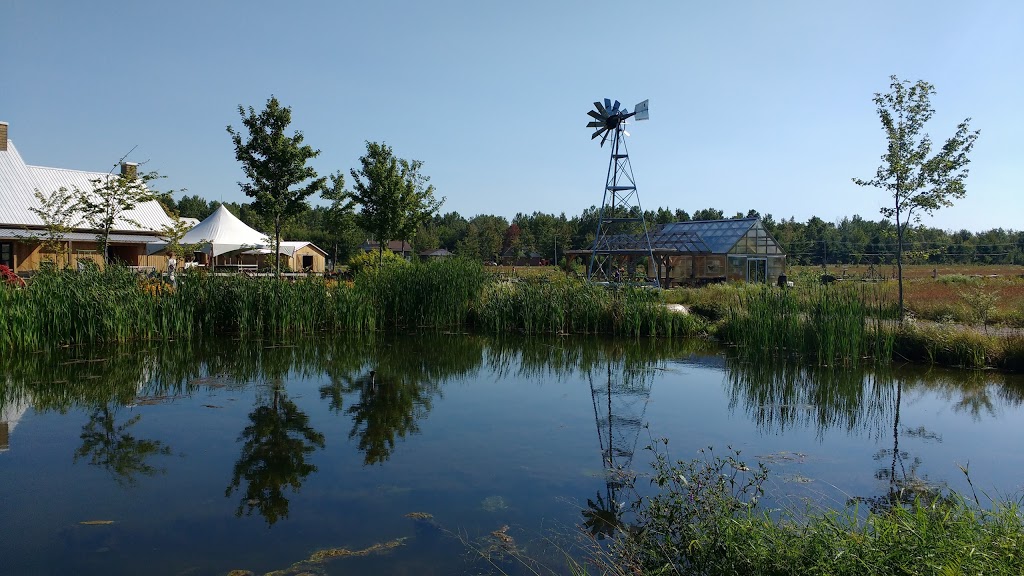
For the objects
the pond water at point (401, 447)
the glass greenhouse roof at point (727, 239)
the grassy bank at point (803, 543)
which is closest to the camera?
the grassy bank at point (803, 543)

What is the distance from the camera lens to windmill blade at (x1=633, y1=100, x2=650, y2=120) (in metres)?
21.6

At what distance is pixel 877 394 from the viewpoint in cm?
888

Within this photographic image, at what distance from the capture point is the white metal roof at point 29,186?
23.9 m

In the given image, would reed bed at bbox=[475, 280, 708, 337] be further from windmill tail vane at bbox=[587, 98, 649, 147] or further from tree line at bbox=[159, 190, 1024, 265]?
tree line at bbox=[159, 190, 1024, 265]

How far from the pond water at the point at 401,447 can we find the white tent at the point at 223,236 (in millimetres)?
11831

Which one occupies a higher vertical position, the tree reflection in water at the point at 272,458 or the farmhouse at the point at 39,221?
the farmhouse at the point at 39,221

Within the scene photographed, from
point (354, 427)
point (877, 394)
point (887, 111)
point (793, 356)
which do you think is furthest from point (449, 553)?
point (887, 111)

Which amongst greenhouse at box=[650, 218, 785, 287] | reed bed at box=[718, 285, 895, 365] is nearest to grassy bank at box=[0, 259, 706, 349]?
reed bed at box=[718, 285, 895, 365]

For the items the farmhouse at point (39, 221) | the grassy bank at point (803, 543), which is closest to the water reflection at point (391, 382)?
the grassy bank at point (803, 543)

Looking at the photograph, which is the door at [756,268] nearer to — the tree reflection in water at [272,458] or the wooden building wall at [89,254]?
the wooden building wall at [89,254]

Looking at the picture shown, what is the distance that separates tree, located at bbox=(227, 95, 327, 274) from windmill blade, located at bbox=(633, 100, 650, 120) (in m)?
10.1

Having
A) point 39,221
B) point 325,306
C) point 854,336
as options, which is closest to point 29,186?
point 39,221

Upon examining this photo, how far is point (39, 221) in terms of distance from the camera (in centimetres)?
2434

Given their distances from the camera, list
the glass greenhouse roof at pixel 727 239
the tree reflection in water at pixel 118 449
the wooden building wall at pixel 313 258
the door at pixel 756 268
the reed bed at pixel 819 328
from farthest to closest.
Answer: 1. the wooden building wall at pixel 313 258
2. the door at pixel 756 268
3. the glass greenhouse roof at pixel 727 239
4. the reed bed at pixel 819 328
5. the tree reflection in water at pixel 118 449
